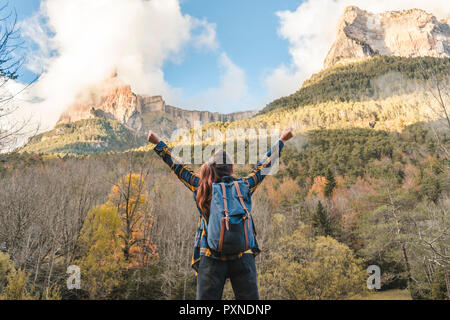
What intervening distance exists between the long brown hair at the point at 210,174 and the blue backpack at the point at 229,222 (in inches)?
5.3

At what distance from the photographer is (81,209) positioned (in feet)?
57.1

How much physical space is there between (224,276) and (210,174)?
29.9 inches

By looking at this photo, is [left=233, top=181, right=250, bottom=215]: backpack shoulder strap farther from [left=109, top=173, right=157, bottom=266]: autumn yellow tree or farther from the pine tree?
the pine tree

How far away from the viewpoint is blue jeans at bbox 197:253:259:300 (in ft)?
6.14

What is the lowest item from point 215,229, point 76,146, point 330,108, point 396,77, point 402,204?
point 215,229

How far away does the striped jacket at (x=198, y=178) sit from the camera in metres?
2.05

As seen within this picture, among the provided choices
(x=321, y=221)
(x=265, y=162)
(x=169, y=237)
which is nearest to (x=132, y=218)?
(x=169, y=237)

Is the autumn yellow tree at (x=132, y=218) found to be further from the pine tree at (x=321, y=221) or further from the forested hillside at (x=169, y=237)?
the pine tree at (x=321, y=221)

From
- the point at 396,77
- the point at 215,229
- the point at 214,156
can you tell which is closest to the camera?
the point at 215,229

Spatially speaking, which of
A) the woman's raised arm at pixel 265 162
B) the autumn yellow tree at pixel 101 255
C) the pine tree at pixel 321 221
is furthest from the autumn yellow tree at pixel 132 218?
the pine tree at pixel 321 221
